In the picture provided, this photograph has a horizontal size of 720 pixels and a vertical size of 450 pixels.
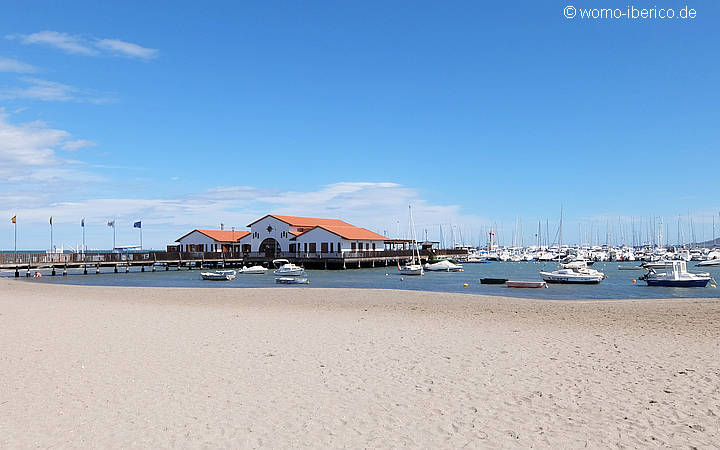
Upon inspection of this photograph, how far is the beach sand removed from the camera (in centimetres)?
662

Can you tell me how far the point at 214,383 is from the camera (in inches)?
351

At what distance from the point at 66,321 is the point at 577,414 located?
14.7 metres

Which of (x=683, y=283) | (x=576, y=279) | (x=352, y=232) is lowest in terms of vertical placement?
(x=683, y=283)

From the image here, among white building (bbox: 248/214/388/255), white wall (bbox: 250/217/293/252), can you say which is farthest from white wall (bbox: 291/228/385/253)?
white wall (bbox: 250/217/293/252)

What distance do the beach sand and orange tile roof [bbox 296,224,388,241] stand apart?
53486 mm

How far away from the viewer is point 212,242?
79.8m

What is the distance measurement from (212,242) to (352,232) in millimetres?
21251

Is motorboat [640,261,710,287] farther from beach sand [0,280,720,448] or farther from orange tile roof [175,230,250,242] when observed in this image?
orange tile roof [175,230,250,242]

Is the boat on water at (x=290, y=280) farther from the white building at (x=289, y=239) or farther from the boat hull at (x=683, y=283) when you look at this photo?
the white building at (x=289, y=239)

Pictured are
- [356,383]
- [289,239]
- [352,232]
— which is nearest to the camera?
[356,383]

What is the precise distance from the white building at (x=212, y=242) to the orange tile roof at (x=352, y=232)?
44.4 ft

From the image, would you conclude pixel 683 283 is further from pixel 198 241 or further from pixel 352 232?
pixel 198 241

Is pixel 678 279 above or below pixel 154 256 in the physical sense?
below

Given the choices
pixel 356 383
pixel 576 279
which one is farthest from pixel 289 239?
pixel 356 383
